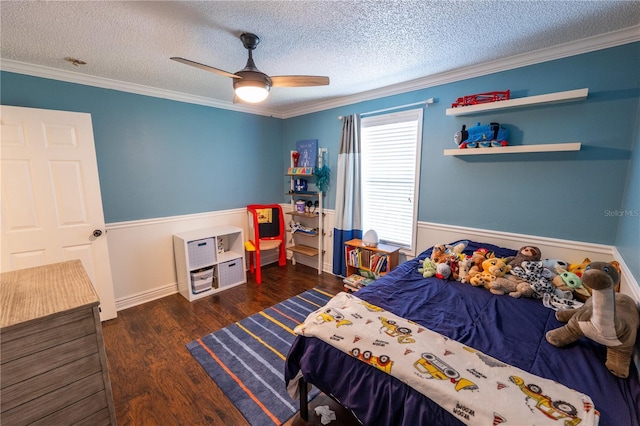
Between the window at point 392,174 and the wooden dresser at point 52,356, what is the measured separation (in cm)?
278

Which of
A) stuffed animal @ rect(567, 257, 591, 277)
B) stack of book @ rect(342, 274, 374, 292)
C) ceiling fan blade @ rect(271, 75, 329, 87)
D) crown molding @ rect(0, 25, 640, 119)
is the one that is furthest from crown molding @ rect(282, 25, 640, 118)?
stack of book @ rect(342, 274, 374, 292)

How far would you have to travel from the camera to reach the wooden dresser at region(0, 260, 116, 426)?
1026 millimetres

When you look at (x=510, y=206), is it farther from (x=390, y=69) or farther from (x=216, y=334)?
(x=216, y=334)

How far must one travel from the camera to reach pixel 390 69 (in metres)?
2.41

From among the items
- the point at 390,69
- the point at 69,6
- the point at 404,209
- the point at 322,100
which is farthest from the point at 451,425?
the point at 322,100

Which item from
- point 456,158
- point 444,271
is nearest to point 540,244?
point 444,271

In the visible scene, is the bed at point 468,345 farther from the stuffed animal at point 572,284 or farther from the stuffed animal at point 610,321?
the stuffed animal at point 572,284

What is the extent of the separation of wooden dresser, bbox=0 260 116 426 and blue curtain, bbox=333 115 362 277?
2.61 meters

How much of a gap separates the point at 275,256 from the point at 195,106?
2476 mm

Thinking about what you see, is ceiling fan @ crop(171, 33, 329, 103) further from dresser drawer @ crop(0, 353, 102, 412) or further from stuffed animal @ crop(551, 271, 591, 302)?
stuffed animal @ crop(551, 271, 591, 302)

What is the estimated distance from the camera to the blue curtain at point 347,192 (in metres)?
3.29

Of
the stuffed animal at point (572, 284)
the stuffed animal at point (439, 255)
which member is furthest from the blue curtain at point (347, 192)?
the stuffed animal at point (572, 284)

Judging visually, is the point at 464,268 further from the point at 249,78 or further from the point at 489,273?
the point at 249,78

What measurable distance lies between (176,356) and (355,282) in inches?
76.4
